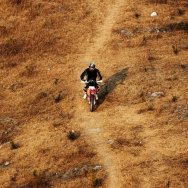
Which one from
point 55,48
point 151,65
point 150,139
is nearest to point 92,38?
point 55,48

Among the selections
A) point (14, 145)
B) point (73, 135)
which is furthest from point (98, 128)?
point (14, 145)

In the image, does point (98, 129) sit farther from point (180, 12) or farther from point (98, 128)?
point (180, 12)

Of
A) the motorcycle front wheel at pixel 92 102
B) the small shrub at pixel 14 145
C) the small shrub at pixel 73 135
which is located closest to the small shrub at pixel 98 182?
the small shrub at pixel 73 135

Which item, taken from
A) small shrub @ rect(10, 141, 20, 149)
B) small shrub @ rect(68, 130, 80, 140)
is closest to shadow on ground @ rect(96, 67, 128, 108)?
small shrub @ rect(68, 130, 80, 140)

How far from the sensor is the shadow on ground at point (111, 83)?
66.2 feet

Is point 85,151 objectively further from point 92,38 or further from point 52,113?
point 92,38

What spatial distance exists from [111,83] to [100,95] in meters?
1.38

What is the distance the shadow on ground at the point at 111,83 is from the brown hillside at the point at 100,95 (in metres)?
0.06

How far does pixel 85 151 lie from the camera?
1578 centimetres

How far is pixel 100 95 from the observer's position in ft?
66.6

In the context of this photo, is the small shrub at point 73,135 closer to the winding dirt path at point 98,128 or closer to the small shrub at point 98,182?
the winding dirt path at point 98,128

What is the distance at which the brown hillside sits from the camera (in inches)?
583

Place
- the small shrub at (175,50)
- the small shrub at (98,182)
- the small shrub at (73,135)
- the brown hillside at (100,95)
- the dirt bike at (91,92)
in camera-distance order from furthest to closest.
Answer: the small shrub at (175,50) → the dirt bike at (91,92) → the small shrub at (73,135) → the brown hillside at (100,95) → the small shrub at (98,182)

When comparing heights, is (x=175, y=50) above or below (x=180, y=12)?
below
